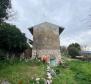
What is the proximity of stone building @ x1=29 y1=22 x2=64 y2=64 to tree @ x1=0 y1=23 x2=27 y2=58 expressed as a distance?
83.3 inches

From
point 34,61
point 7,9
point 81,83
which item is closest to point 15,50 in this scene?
point 34,61

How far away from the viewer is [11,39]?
2930 centimetres

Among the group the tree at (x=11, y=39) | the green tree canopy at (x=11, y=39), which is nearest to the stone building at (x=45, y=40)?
the tree at (x=11, y=39)

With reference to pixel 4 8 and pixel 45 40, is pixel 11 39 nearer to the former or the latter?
pixel 45 40

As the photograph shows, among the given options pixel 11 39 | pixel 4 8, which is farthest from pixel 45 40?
pixel 4 8

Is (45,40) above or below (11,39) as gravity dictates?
above

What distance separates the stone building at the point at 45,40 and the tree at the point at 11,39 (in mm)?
2116

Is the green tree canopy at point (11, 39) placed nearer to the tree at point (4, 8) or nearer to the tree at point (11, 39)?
the tree at point (11, 39)

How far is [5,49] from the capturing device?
31000 millimetres

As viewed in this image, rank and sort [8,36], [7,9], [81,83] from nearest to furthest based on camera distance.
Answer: [81,83] → [7,9] → [8,36]

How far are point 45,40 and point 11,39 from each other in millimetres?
6796

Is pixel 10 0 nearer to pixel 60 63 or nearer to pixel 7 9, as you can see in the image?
pixel 7 9

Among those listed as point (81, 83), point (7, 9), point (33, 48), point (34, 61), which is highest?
point (7, 9)

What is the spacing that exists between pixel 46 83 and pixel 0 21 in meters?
7.01
